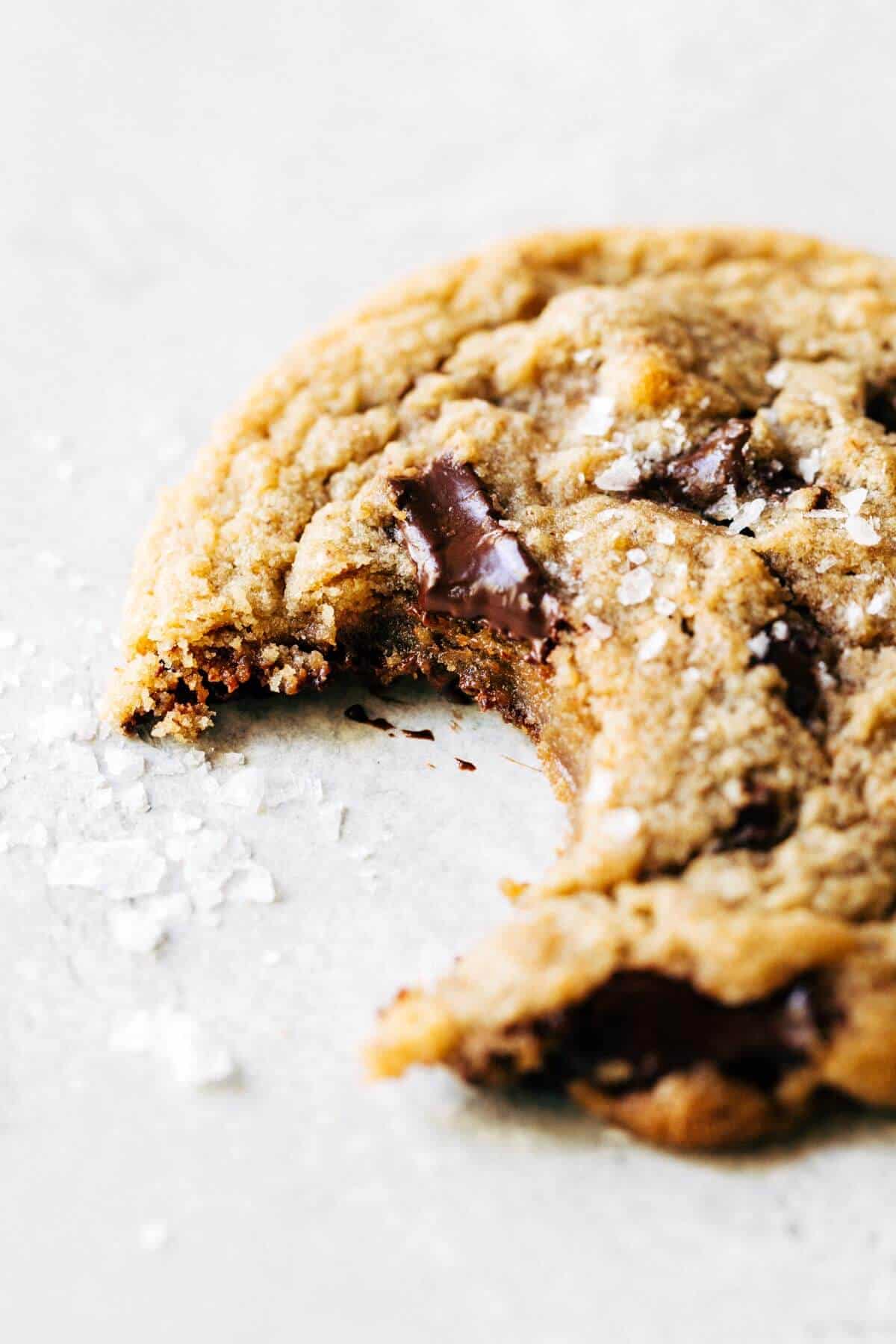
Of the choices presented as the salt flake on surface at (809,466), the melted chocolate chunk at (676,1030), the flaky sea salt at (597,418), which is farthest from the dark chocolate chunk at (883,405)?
the melted chocolate chunk at (676,1030)

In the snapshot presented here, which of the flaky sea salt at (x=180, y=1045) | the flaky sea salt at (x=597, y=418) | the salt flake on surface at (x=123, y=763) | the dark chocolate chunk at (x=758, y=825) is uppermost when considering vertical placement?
the flaky sea salt at (x=597, y=418)

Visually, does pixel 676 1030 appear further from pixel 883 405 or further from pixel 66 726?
→ pixel 883 405

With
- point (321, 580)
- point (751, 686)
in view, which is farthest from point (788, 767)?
point (321, 580)

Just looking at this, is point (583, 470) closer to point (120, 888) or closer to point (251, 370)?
point (120, 888)

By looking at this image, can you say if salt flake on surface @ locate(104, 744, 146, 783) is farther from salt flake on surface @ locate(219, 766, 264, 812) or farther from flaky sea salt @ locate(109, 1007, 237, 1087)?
flaky sea salt @ locate(109, 1007, 237, 1087)

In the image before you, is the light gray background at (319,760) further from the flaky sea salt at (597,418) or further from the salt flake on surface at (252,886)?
the flaky sea salt at (597,418)

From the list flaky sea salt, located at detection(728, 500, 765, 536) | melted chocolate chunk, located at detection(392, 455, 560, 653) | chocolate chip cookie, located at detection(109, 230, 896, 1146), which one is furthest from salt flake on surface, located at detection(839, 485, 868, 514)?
melted chocolate chunk, located at detection(392, 455, 560, 653)
